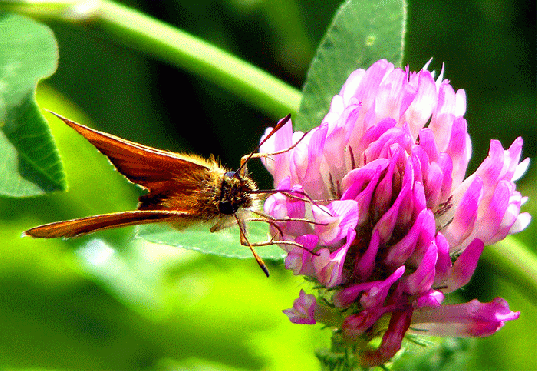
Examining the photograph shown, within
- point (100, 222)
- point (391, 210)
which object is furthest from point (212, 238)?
point (391, 210)

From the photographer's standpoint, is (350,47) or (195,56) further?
(195,56)

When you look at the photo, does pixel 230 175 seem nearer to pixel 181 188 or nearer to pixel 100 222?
pixel 181 188

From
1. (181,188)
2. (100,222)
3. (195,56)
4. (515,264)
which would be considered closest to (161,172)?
(181,188)

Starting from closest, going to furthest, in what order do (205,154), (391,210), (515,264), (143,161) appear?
(391,210) < (143,161) < (515,264) < (205,154)

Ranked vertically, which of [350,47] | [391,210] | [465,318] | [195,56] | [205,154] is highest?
[205,154]

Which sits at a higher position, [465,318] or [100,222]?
[100,222]

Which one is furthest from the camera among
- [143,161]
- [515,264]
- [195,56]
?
[195,56]

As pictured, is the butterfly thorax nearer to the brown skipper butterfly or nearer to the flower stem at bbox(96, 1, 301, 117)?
the brown skipper butterfly
